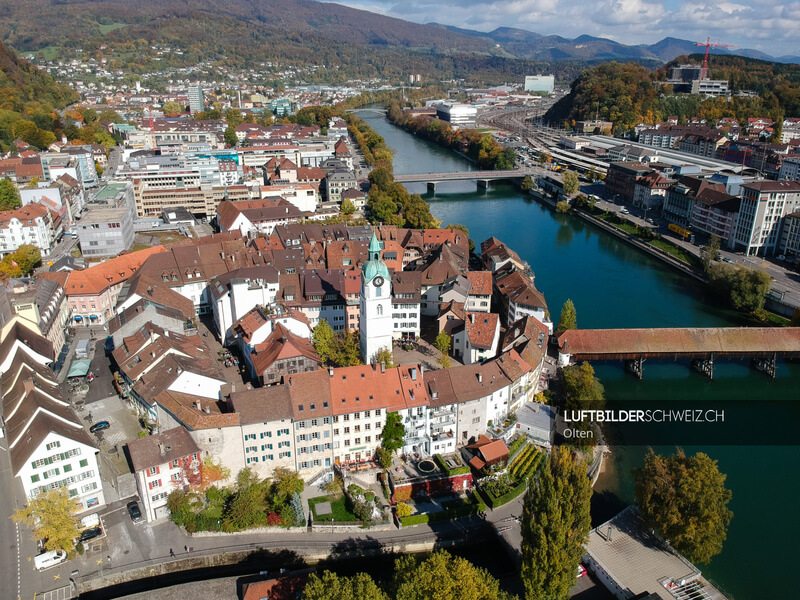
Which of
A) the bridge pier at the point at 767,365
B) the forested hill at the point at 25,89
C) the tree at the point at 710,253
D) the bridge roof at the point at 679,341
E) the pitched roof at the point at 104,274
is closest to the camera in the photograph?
the bridge roof at the point at 679,341

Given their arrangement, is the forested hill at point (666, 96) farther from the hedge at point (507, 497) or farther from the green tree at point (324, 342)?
the hedge at point (507, 497)

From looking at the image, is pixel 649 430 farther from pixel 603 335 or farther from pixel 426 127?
pixel 426 127

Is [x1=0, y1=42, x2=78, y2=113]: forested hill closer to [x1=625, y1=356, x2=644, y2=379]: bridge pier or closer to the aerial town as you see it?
the aerial town

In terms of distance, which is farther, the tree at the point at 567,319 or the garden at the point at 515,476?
the tree at the point at 567,319

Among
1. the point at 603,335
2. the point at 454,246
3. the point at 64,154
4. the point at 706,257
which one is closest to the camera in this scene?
the point at 603,335

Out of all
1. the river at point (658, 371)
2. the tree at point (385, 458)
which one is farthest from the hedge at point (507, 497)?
the tree at point (385, 458)

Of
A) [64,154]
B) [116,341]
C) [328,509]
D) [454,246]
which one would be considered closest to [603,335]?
[454,246]

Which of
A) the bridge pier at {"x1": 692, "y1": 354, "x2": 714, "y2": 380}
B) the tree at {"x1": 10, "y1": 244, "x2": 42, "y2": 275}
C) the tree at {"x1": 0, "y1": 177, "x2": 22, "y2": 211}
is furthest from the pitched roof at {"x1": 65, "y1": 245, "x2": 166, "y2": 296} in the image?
the bridge pier at {"x1": 692, "y1": 354, "x2": 714, "y2": 380}
